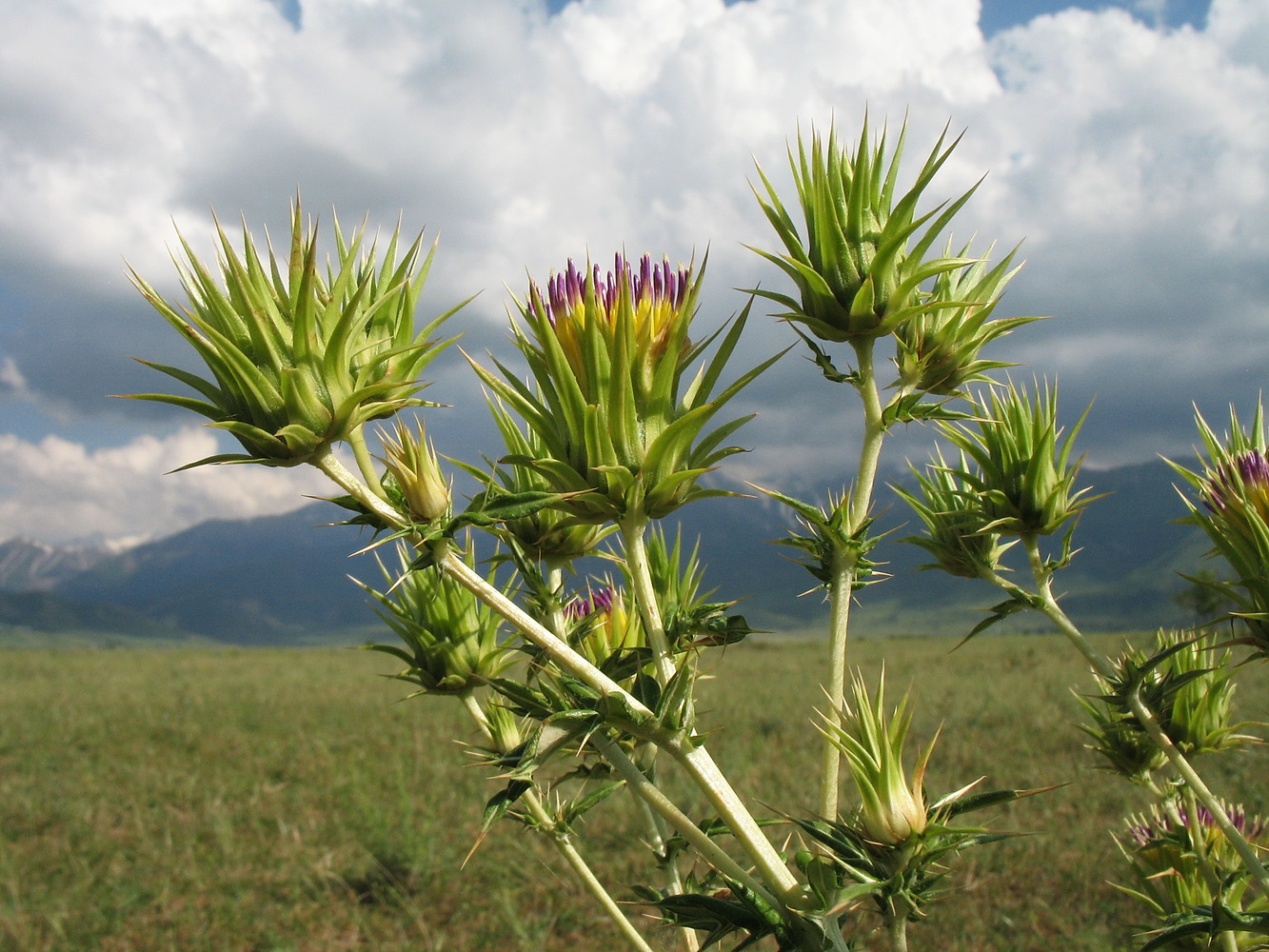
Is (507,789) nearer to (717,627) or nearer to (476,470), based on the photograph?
(717,627)

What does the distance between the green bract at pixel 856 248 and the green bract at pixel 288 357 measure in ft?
2.97

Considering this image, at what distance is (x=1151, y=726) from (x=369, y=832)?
13.4 metres

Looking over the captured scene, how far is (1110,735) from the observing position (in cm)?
291

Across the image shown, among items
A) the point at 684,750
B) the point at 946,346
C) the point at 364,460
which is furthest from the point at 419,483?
the point at 946,346

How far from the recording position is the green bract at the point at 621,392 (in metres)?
1.59

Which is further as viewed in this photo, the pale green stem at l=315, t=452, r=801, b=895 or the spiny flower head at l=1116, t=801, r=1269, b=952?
the spiny flower head at l=1116, t=801, r=1269, b=952

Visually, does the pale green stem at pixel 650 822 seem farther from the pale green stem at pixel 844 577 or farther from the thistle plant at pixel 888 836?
the thistle plant at pixel 888 836

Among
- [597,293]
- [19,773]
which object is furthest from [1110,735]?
[19,773]

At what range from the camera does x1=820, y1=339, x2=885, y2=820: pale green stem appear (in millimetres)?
1757

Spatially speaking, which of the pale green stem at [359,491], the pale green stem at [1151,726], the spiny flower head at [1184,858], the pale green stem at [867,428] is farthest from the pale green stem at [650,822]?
the spiny flower head at [1184,858]

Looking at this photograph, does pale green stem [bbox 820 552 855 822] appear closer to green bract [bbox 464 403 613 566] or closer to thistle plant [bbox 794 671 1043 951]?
thistle plant [bbox 794 671 1043 951]

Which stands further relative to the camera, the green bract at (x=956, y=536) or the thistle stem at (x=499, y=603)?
the green bract at (x=956, y=536)

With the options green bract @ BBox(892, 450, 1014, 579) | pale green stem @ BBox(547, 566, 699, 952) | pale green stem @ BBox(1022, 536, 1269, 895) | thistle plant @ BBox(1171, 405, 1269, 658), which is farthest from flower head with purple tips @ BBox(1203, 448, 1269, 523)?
pale green stem @ BBox(547, 566, 699, 952)

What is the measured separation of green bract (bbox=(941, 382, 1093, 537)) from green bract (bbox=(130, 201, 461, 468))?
170cm
